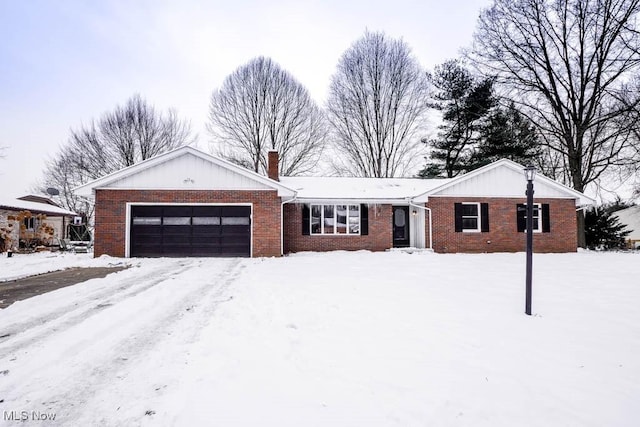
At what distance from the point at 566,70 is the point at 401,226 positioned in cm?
1367

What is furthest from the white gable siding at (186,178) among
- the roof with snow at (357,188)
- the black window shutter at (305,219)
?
the roof with snow at (357,188)

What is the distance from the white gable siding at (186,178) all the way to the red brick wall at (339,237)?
113 inches

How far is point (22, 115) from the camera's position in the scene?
63.9 ft

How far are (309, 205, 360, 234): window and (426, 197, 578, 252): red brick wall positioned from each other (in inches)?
146

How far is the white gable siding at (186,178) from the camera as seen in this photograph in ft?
40.7

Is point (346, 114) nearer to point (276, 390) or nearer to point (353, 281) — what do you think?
point (353, 281)

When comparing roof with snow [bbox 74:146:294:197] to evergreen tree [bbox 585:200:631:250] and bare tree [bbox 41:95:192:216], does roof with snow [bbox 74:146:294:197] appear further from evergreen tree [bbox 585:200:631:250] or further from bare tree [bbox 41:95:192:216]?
evergreen tree [bbox 585:200:631:250]

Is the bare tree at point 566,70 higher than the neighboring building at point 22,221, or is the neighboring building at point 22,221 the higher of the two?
the bare tree at point 566,70

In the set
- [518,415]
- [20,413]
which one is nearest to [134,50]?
[20,413]

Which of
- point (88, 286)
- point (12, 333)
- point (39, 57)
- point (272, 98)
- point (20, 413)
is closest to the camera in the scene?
point (20, 413)

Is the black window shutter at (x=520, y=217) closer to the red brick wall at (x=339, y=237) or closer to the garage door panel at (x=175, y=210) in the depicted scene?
the red brick wall at (x=339, y=237)

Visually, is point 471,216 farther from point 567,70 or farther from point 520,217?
point 567,70

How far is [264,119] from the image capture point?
2336 cm

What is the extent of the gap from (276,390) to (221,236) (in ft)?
35.7
